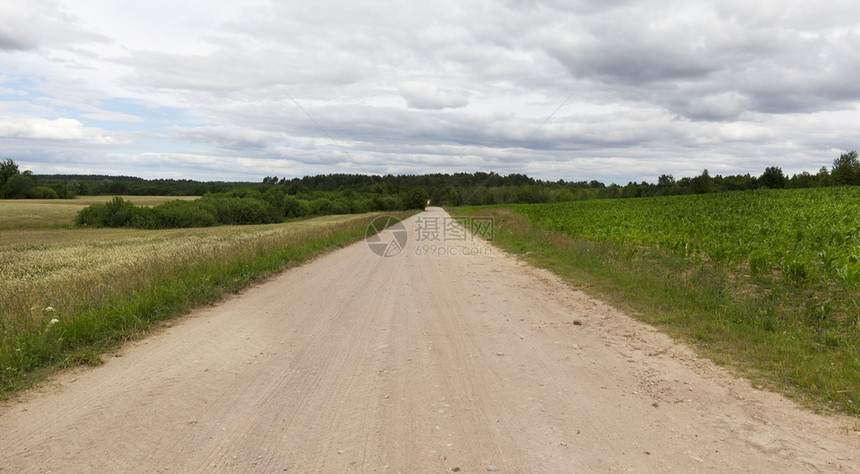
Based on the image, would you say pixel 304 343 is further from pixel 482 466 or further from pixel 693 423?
pixel 693 423

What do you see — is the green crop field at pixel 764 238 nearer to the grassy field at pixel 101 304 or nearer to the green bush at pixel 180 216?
the grassy field at pixel 101 304

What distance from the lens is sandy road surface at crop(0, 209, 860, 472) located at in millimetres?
3295

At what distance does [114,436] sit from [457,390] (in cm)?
295

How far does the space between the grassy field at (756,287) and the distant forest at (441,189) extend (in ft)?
152

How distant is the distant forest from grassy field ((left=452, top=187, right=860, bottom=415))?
152 feet

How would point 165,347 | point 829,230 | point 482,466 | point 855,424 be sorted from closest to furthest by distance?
1. point 482,466
2. point 855,424
3. point 165,347
4. point 829,230

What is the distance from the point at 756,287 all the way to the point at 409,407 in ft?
26.4

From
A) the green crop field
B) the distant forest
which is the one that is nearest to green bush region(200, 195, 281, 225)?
the distant forest

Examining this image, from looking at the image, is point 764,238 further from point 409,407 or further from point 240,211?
point 240,211

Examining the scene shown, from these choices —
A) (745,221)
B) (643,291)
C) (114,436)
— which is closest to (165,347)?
(114,436)

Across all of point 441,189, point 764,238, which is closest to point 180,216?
point 764,238

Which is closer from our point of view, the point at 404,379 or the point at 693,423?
the point at 693,423

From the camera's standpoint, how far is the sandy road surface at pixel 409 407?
329 cm

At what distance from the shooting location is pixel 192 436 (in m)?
3.58
